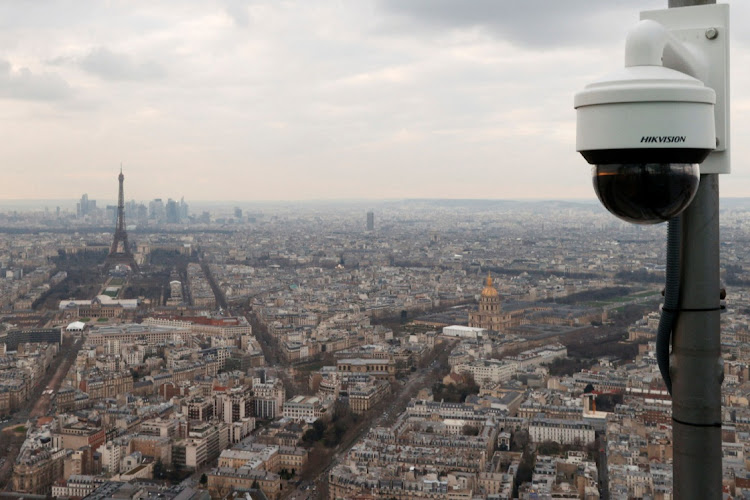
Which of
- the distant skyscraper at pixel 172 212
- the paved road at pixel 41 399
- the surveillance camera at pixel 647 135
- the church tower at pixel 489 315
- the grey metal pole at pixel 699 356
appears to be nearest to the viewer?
the surveillance camera at pixel 647 135

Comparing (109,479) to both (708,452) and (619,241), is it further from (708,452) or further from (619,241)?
(619,241)

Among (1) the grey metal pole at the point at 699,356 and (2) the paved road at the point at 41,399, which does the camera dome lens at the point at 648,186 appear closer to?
(1) the grey metal pole at the point at 699,356

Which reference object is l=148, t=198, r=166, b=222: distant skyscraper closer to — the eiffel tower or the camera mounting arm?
the eiffel tower

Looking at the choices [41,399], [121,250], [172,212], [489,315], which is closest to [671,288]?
[41,399]

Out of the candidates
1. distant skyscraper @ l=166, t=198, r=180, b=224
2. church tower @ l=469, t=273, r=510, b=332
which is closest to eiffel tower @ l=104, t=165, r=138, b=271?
church tower @ l=469, t=273, r=510, b=332

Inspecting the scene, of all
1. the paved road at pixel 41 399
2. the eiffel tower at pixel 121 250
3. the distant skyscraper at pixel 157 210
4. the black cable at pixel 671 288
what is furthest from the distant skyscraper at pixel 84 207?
the black cable at pixel 671 288

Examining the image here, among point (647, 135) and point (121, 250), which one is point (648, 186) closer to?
point (647, 135)

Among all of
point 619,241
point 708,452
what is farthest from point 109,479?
point 619,241
